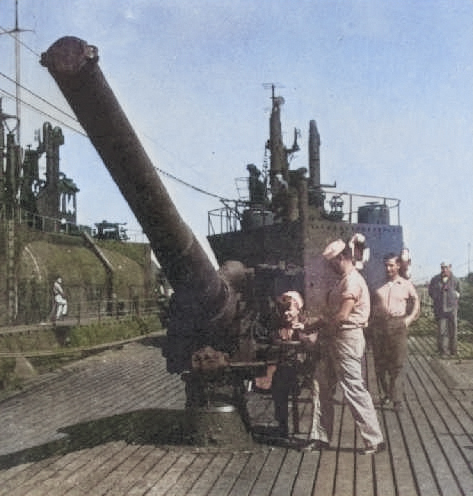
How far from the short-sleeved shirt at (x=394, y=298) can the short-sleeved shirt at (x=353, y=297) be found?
2.28m

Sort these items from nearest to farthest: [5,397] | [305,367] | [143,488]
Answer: [143,488], [305,367], [5,397]

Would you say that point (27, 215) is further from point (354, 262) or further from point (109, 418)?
point (354, 262)

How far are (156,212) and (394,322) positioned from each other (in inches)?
160

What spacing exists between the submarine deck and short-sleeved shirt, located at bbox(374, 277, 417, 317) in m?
1.10

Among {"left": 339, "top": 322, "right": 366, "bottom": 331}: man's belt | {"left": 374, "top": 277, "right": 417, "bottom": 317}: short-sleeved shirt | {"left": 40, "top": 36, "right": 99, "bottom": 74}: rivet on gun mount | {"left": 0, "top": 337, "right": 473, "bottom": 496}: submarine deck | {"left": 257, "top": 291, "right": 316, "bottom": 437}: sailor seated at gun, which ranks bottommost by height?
{"left": 0, "top": 337, "right": 473, "bottom": 496}: submarine deck

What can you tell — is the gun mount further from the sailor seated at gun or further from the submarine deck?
the submarine deck

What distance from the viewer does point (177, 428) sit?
7.38 meters

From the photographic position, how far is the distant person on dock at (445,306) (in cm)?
1517

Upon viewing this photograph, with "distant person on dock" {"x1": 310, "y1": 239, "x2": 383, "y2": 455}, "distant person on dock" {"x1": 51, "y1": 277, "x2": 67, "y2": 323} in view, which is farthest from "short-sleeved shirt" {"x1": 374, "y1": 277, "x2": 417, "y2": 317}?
"distant person on dock" {"x1": 51, "y1": 277, "x2": 67, "y2": 323}

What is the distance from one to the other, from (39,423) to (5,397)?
2173 mm

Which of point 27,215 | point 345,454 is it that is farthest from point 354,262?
point 27,215

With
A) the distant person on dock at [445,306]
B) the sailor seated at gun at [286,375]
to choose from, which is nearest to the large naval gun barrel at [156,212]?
the sailor seated at gun at [286,375]

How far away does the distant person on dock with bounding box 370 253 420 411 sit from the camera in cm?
880

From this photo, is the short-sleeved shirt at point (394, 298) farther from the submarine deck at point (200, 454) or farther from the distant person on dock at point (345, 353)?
the distant person on dock at point (345, 353)
